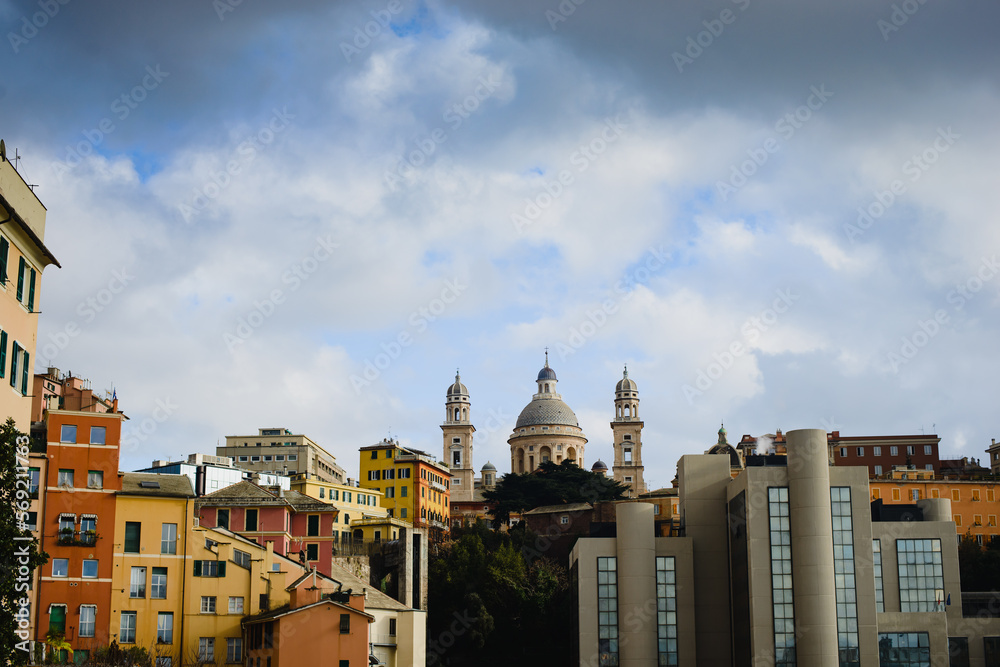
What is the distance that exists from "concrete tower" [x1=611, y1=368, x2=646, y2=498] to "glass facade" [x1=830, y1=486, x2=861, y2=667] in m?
90.4

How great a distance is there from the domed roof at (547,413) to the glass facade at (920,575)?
95493 mm

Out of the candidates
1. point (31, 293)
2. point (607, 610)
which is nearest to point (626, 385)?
point (607, 610)

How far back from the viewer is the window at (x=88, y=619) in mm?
49688

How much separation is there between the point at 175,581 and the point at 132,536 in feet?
9.63

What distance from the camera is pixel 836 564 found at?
202 feet

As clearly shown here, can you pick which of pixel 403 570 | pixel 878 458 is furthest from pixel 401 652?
pixel 878 458

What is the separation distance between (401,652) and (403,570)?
1220cm

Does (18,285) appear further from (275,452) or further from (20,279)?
(275,452)

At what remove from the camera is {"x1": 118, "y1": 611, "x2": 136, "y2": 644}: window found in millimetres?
50625

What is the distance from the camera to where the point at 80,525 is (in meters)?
50.5

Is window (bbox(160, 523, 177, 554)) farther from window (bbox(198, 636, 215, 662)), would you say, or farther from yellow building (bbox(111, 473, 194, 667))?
window (bbox(198, 636, 215, 662))

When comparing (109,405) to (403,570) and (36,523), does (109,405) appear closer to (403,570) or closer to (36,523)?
(403,570)

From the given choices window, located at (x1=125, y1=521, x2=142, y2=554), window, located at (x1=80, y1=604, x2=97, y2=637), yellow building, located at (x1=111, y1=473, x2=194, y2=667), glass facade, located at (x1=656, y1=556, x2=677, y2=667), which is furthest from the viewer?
glass facade, located at (x1=656, y1=556, x2=677, y2=667)

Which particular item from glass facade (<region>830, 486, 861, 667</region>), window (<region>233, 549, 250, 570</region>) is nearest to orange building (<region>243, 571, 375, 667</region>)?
window (<region>233, 549, 250, 570</region>)
